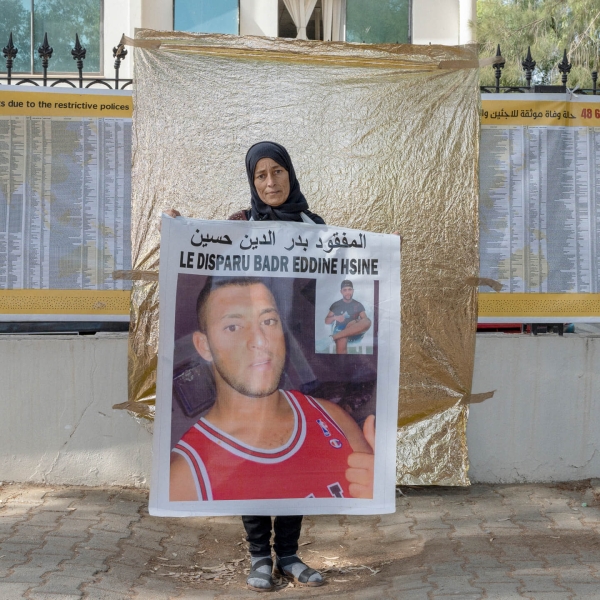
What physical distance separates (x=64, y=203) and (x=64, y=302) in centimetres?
57

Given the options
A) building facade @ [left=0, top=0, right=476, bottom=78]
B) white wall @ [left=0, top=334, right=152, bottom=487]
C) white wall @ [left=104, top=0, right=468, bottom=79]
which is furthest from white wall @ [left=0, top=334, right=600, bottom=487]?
white wall @ [left=104, top=0, right=468, bottom=79]

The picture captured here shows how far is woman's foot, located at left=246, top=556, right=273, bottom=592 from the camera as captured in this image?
3.46 meters

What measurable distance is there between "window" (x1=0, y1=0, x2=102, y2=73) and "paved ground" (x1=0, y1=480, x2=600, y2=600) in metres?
8.42

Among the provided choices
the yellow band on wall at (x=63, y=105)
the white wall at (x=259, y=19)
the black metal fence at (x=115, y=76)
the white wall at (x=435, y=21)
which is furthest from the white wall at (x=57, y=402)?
the white wall at (x=435, y=21)

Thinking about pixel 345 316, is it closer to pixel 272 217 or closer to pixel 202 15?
pixel 272 217

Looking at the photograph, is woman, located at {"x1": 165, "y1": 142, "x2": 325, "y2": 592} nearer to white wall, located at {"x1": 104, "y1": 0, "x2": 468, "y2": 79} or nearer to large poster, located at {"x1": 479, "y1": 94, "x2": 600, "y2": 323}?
large poster, located at {"x1": 479, "y1": 94, "x2": 600, "y2": 323}

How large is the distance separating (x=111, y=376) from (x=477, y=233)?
2272 millimetres

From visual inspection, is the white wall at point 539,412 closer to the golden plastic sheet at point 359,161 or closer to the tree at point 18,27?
the golden plastic sheet at point 359,161

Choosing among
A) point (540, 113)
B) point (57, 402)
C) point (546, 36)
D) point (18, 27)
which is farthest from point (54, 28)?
point (540, 113)

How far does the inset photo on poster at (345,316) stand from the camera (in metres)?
3.50

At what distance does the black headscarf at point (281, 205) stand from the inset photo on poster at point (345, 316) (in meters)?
0.34

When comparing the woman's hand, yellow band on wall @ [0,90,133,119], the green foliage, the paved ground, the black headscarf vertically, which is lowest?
the paved ground

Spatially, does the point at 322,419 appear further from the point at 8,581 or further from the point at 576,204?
the point at 576,204

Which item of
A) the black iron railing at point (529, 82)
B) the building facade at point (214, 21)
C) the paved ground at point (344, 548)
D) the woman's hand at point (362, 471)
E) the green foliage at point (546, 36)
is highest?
the building facade at point (214, 21)
